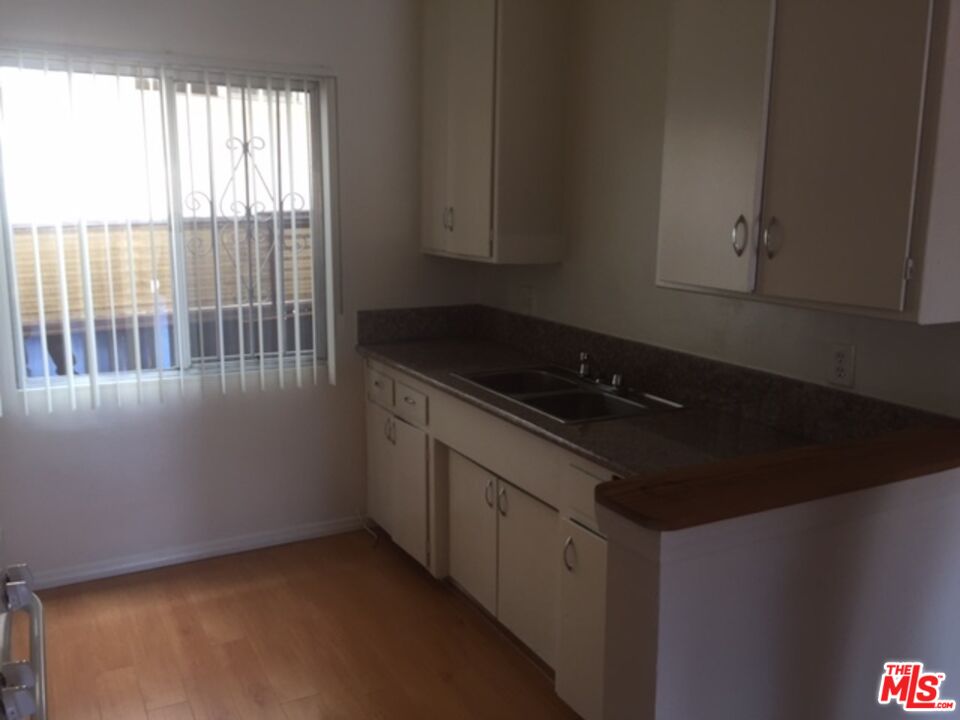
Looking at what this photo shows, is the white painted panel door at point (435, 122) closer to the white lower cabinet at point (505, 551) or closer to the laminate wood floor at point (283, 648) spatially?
the white lower cabinet at point (505, 551)

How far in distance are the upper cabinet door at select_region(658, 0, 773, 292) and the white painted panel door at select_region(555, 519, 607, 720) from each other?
0.78 meters

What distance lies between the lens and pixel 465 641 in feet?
9.70

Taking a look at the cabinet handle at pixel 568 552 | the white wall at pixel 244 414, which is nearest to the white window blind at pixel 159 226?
the white wall at pixel 244 414

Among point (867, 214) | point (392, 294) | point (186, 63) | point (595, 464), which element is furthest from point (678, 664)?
point (186, 63)

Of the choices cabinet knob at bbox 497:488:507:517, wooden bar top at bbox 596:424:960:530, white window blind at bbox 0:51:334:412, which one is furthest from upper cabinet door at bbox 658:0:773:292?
white window blind at bbox 0:51:334:412

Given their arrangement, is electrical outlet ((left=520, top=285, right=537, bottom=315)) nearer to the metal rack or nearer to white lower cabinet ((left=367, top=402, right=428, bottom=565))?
Answer: white lower cabinet ((left=367, top=402, right=428, bottom=565))

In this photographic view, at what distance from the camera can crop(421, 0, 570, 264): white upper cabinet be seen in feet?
10.1

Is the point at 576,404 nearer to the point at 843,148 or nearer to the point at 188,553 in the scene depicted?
the point at 843,148

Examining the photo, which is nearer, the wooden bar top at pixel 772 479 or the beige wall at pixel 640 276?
the wooden bar top at pixel 772 479

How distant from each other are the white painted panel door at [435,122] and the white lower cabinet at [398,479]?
0.82m

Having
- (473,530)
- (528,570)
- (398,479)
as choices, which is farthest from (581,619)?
(398,479)

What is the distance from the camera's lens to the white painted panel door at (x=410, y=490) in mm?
3260

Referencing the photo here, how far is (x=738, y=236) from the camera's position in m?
2.09

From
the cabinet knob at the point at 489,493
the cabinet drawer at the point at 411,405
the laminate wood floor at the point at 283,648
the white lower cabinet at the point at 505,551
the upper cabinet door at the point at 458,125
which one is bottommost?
the laminate wood floor at the point at 283,648
